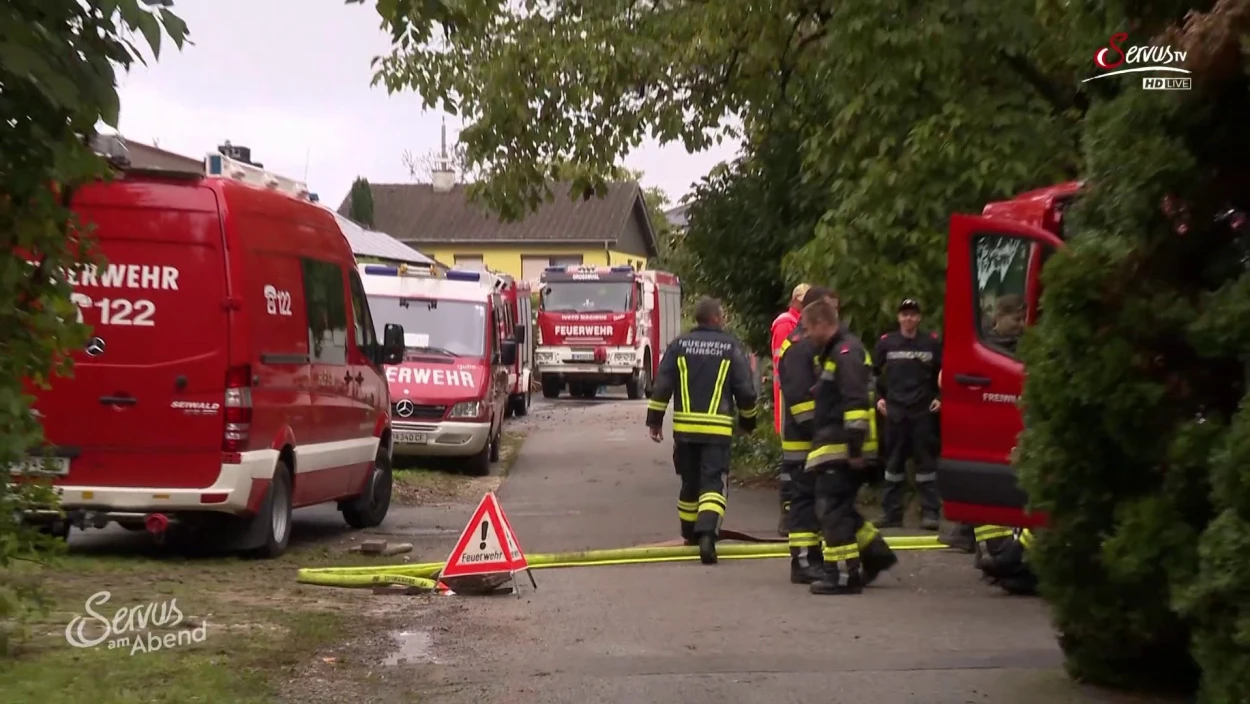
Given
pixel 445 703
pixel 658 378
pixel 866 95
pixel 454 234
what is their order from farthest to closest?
pixel 454 234 → pixel 866 95 → pixel 658 378 → pixel 445 703

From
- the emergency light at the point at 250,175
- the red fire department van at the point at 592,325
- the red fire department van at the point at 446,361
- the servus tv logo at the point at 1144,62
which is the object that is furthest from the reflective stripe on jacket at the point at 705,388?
the red fire department van at the point at 592,325

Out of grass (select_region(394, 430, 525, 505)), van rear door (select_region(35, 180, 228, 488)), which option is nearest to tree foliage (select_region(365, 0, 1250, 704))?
van rear door (select_region(35, 180, 228, 488))

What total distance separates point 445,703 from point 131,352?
4693 mm

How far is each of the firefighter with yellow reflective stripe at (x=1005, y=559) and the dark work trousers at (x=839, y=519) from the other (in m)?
0.82

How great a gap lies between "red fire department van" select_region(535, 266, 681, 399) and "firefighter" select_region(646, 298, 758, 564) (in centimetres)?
2436

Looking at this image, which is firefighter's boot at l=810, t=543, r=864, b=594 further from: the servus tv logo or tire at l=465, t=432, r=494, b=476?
tire at l=465, t=432, r=494, b=476

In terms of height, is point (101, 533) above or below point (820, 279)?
below

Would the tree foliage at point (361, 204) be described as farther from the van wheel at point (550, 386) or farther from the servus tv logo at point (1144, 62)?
the servus tv logo at point (1144, 62)

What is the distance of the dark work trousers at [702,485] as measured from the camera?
1177cm

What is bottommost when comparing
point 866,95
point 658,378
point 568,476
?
point 568,476

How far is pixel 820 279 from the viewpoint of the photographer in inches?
559

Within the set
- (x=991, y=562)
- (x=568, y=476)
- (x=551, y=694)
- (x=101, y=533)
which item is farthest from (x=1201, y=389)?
(x=568, y=476)

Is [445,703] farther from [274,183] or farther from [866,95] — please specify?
[866,95]

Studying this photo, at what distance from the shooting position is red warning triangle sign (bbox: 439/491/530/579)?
400 inches
